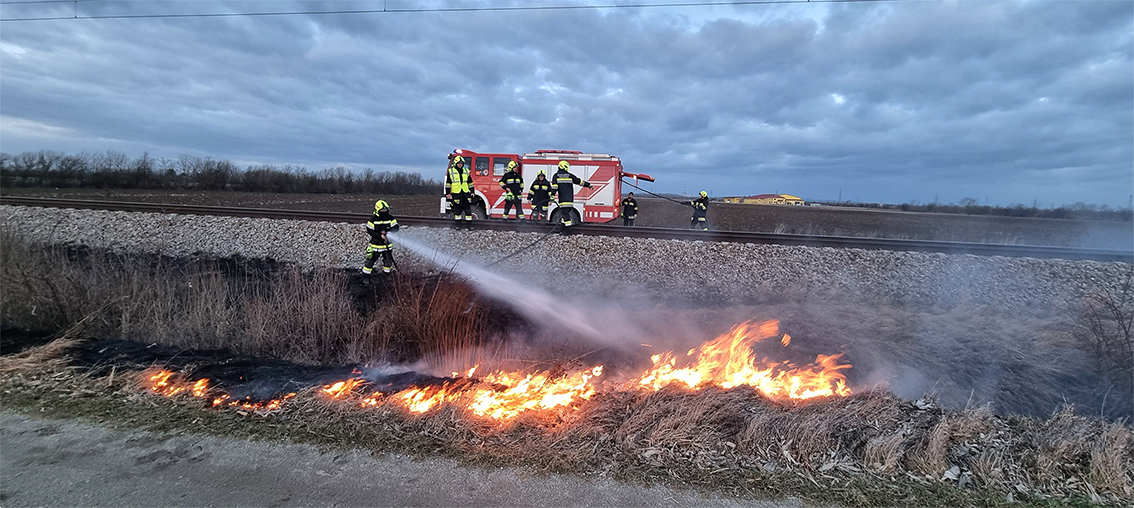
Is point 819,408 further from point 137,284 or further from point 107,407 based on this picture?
point 137,284

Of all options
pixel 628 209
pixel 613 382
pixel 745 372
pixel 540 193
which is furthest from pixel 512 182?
pixel 745 372

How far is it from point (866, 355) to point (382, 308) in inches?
244

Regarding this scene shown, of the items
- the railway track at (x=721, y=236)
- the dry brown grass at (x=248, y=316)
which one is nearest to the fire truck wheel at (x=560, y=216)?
the railway track at (x=721, y=236)

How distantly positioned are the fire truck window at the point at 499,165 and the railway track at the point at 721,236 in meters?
4.19

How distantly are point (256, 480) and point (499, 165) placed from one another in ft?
49.2

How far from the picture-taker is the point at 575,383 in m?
5.37

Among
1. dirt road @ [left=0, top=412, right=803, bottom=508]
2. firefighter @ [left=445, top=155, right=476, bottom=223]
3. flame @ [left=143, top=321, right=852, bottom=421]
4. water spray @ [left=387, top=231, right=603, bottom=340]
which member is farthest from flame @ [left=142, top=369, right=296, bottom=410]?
firefighter @ [left=445, top=155, right=476, bottom=223]

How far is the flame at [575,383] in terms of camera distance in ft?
14.8

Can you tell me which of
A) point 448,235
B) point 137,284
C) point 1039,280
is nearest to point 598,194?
point 448,235

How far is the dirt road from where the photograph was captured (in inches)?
121

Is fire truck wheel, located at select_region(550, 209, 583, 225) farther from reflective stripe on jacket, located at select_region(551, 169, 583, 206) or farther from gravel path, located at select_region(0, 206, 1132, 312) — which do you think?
gravel path, located at select_region(0, 206, 1132, 312)

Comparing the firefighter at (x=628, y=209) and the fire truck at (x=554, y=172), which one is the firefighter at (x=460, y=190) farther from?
the firefighter at (x=628, y=209)

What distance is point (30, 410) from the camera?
13.7 feet

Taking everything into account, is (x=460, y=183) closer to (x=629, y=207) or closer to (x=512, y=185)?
(x=512, y=185)
